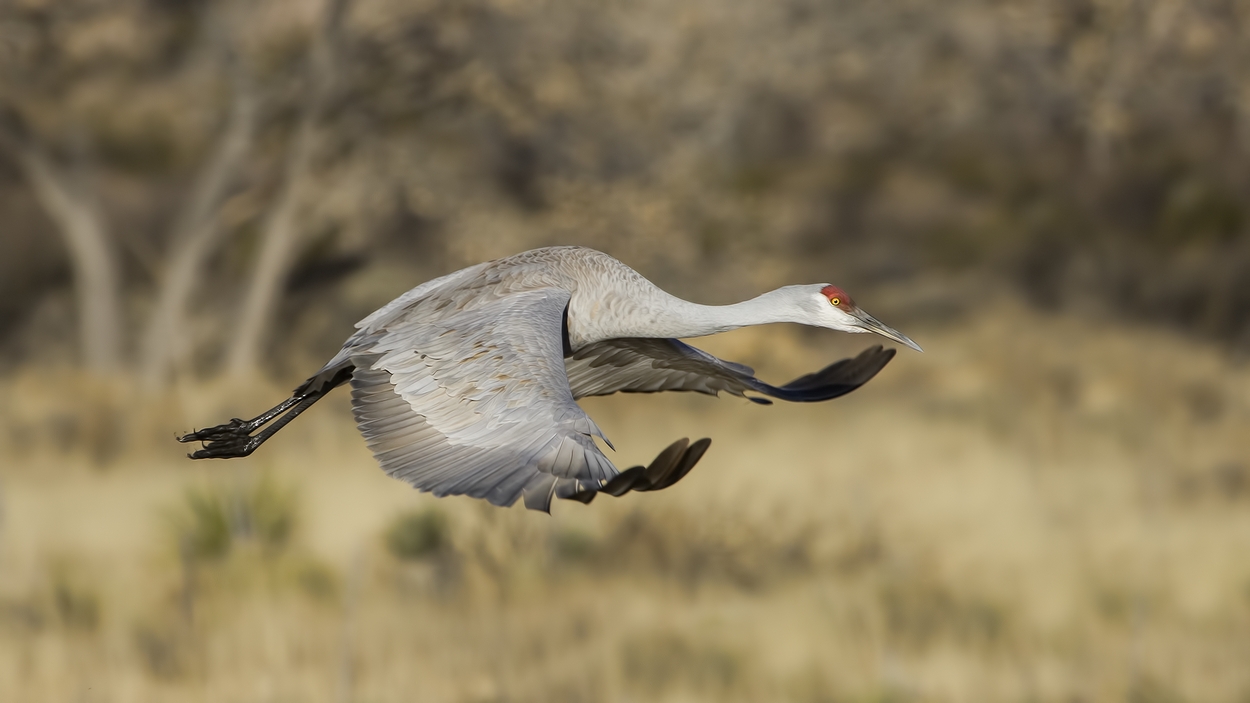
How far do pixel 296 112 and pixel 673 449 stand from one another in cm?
1374

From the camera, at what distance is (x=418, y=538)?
11914mm

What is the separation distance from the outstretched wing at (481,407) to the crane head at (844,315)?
4.77ft

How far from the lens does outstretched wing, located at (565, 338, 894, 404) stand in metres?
6.83

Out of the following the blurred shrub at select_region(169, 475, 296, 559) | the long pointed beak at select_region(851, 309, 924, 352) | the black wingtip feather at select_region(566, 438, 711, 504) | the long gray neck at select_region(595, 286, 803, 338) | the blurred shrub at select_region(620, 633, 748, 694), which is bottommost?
the blurred shrub at select_region(620, 633, 748, 694)

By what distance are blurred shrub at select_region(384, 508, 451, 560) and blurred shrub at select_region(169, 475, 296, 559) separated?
0.92 metres

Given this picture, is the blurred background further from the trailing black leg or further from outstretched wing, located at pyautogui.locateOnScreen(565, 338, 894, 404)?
outstretched wing, located at pyautogui.locateOnScreen(565, 338, 894, 404)

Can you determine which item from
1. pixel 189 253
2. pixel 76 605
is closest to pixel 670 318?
pixel 76 605

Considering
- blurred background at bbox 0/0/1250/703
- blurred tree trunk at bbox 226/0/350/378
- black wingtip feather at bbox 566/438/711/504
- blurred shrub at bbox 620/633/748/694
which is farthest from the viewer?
blurred tree trunk at bbox 226/0/350/378

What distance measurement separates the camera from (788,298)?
23.1ft

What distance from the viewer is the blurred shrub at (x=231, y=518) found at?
1152cm

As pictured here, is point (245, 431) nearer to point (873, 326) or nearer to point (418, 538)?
point (873, 326)

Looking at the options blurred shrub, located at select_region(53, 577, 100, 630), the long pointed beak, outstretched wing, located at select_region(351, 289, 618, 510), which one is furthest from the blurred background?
the long pointed beak

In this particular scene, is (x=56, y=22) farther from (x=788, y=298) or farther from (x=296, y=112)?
(x=788, y=298)

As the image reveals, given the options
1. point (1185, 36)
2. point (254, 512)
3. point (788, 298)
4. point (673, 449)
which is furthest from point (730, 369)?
point (1185, 36)
